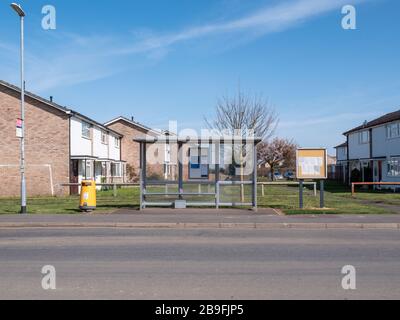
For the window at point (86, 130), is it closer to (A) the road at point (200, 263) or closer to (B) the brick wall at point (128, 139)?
(B) the brick wall at point (128, 139)

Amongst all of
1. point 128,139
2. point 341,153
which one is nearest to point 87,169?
point 128,139

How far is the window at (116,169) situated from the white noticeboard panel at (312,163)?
87.7 ft

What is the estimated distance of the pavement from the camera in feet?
43.7

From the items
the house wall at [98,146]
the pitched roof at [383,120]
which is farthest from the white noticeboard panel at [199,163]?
the pitched roof at [383,120]

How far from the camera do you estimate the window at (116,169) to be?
41.5 m

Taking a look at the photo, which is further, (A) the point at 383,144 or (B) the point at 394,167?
(A) the point at 383,144

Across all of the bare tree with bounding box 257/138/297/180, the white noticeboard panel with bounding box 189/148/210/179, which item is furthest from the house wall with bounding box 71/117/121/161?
the bare tree with bounding box 257/138/297/180

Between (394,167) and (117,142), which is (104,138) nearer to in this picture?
(117,142)

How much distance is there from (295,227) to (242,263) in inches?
225

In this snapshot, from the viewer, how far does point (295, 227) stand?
522 inches

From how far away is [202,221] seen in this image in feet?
45.0

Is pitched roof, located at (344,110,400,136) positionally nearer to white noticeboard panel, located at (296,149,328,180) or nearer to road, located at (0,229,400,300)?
white noticeboard panel, located at (296,149,328,180)

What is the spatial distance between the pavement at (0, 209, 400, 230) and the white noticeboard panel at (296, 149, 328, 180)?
249 centimetres

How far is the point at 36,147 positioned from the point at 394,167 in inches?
1028
